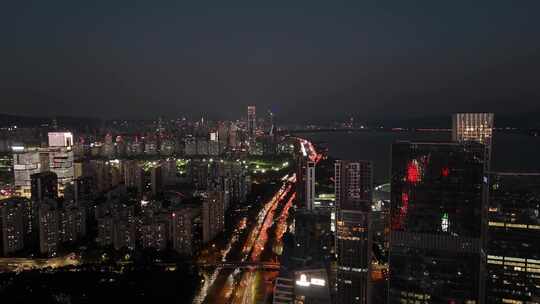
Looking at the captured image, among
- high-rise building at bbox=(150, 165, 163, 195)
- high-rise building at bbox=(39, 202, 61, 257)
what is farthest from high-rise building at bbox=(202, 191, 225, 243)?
high-rise building at bbox=(150, 165, 163, 195)

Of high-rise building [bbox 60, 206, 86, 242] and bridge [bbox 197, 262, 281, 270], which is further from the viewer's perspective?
high-rise building [bbox 60, 206, 86, 242]

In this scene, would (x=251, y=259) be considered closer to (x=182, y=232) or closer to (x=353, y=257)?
(x=182, y=232)

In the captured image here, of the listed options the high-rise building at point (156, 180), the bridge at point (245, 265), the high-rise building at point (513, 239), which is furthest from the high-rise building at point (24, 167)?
the high-rise building at point (513, 239)

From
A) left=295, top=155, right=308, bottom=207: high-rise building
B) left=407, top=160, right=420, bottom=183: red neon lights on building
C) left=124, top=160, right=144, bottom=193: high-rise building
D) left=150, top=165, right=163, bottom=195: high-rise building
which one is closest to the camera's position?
left=407, top=160, right=420, bottom=183: red neon lights on building

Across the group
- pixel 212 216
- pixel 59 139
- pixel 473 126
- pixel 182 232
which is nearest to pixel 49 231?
pixel 182 232

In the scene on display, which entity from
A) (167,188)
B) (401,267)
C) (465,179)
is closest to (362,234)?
(401,267)

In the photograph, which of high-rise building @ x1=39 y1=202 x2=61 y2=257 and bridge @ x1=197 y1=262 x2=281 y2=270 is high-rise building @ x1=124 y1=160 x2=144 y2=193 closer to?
high-rise building @ x1=39 y1=202 x2=61 y2=257

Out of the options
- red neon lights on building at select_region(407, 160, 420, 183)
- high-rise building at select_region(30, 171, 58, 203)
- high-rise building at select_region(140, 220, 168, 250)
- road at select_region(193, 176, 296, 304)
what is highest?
red neon lights on building at select_region(407, 160, 420, 183)

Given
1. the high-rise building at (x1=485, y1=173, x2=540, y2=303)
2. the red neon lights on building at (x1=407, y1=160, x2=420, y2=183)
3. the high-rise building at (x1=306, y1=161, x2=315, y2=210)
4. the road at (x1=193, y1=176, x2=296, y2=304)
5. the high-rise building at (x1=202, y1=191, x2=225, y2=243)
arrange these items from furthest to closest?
the high-rise building at (x1=306, y1=161, x2=315, y2=210), the high-rise building at (x1=202, y1=191, x2=225, y2=243), the road at (x1=193, y1=176, x2=296, y2=304), the red neon lights on building at (x1=407, y1=160, x2=420, y2=183), the high-rise building at (x1=485, y1=173, x2=540, y2=303)
